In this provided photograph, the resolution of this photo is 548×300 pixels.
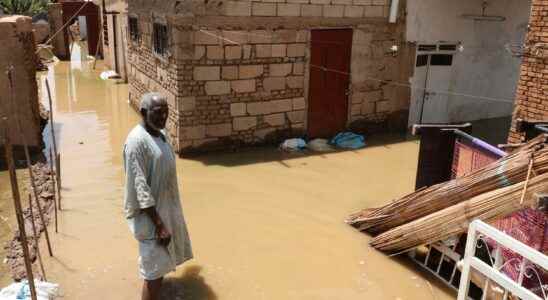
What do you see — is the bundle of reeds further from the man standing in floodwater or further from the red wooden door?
the red wooden door

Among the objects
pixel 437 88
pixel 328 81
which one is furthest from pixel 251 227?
pixel 437 88

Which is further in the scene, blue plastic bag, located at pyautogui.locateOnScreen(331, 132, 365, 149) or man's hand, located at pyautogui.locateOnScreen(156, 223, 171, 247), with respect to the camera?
blue plastic bag, located at pyautogui.locateOnScreen(331, 132, 365, 149)

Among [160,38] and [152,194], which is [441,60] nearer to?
[160,38]

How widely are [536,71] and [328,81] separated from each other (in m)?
4.22

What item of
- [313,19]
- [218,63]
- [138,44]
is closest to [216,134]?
[218,63]

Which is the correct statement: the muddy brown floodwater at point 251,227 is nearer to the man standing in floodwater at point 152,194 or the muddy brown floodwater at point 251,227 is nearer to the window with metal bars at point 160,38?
the man standing in floodwater at point 152,194

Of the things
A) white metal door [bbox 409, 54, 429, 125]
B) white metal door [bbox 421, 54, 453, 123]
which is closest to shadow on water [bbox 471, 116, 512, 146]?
white metal door [bbox 421, 54, 453, 123]

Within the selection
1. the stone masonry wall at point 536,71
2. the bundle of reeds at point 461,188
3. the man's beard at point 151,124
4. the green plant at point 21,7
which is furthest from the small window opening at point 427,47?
the green plant at point 21,7

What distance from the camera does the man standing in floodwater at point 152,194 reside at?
146 inches

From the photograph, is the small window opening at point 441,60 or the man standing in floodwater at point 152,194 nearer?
the man standing in floodwater at point 152,194

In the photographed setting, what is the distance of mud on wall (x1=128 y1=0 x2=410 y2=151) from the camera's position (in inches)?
330

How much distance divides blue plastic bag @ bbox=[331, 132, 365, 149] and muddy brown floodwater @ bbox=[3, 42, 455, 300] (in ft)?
0.88

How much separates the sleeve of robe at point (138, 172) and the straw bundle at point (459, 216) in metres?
2.71

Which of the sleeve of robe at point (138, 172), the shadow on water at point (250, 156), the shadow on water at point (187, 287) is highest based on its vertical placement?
the sleeve of robe at point (138, 172)
